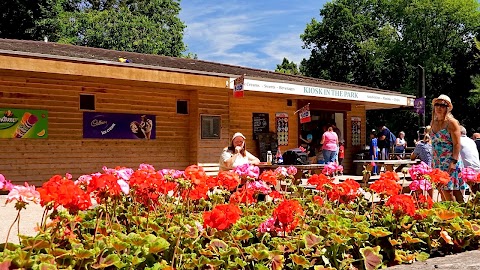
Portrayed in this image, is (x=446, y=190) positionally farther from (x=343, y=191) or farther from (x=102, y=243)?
(x=102, y=243)

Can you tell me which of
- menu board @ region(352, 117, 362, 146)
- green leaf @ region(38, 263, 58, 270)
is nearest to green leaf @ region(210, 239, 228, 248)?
green leaf @ region(38, 263, 58, 270)

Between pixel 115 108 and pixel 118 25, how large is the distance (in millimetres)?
23462

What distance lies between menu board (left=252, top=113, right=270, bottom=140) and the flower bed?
1086 cm

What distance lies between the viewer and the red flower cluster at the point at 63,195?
2691 mm

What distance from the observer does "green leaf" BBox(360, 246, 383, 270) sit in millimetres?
3326

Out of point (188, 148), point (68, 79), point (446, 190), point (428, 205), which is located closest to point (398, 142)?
point (188, 148)

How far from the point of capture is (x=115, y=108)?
13.0m

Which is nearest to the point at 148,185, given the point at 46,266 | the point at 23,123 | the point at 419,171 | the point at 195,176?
the point at 195,176

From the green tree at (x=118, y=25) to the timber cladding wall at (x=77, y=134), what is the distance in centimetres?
2015

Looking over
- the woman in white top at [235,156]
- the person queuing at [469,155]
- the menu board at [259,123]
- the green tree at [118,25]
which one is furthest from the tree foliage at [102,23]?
the person queuing at [469,155]

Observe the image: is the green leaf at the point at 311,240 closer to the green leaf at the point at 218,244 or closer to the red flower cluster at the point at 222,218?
the green leaf at the point at 218,244

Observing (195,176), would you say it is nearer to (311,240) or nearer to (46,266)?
(311,240)

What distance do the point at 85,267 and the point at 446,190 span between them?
436cm

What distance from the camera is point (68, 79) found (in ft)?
39.9
